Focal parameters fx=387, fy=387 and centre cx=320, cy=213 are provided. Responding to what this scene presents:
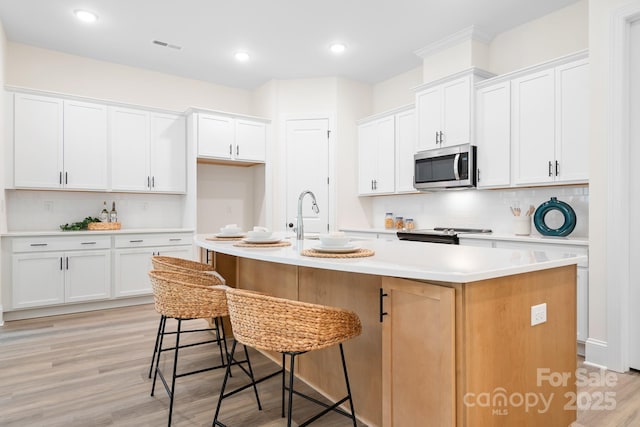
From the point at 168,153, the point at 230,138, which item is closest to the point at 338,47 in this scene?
the point at 230,138

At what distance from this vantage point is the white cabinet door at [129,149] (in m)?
4.66

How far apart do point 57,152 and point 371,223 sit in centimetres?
407

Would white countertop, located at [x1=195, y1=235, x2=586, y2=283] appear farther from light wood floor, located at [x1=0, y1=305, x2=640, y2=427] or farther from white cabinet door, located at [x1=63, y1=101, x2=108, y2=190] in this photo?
white cabinet door, located at [x1=63, y1=101, x2=108, y2=190]

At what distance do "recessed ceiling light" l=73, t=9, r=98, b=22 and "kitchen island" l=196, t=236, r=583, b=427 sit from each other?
11.0ft

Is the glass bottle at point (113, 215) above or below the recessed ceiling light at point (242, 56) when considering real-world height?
below

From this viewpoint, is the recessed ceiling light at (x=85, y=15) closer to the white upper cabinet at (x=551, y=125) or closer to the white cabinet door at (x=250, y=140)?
the white cabinet door at (x=250, y=140)

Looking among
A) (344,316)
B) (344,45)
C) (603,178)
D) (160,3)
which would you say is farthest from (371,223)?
(344,316)

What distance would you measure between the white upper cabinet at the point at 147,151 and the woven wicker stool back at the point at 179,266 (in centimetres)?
237

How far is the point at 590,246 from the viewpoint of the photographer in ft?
9.45

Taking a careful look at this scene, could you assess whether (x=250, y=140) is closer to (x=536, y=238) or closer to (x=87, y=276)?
(x=87, y=276)

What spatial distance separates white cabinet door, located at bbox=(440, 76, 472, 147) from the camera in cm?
402

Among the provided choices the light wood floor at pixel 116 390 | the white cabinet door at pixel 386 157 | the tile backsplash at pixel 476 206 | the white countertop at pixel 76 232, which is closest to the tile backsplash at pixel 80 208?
the white countertop at pixel 76 232

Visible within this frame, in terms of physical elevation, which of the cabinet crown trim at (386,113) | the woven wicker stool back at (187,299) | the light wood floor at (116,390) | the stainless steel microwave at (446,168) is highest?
the cabinet crown trim at (386,113)

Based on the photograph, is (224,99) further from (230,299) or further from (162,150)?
(230,299)
